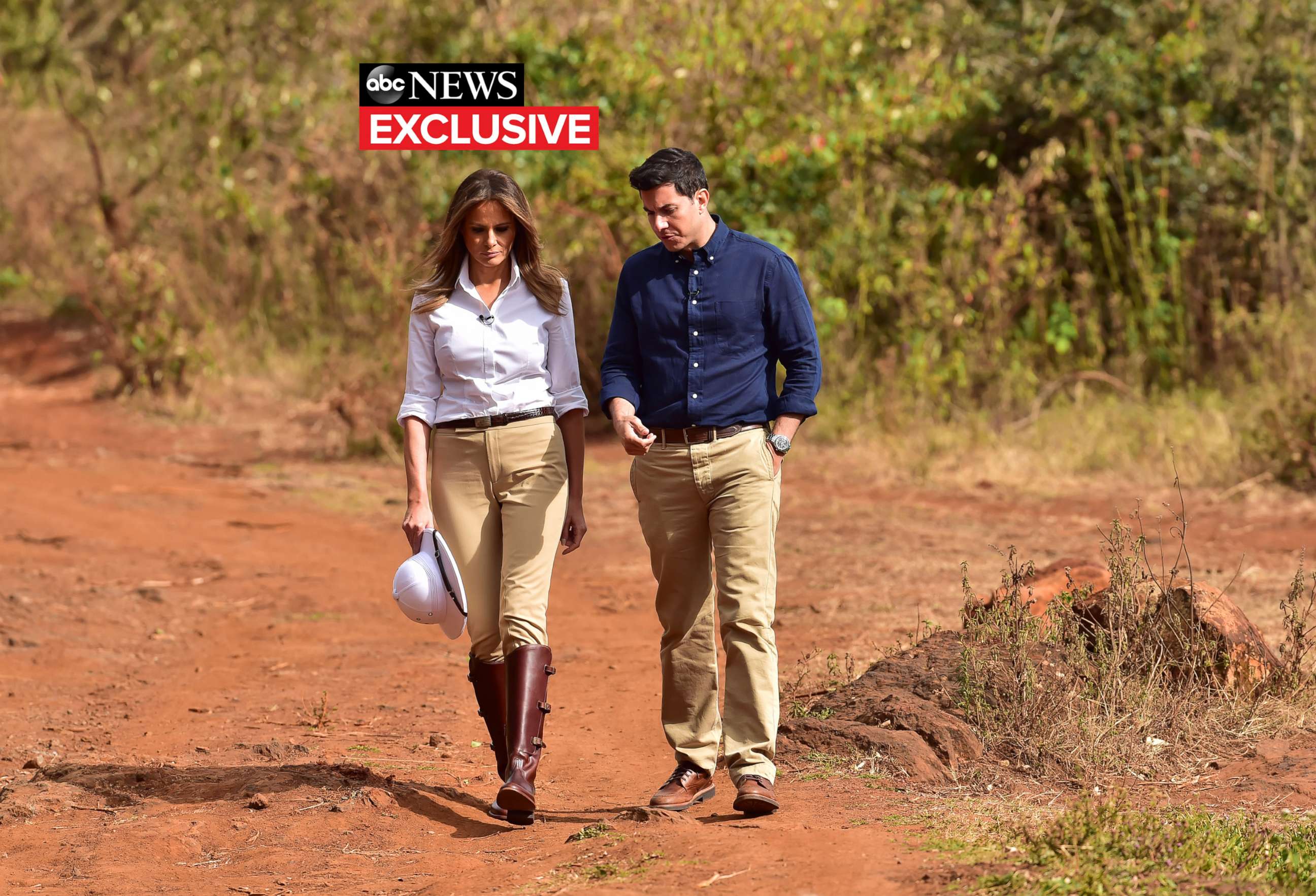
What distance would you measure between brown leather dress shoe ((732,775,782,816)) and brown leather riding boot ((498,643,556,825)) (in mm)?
588

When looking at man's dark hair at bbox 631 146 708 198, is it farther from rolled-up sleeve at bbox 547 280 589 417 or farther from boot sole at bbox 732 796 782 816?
boot sole at bbox 732 796 782 816

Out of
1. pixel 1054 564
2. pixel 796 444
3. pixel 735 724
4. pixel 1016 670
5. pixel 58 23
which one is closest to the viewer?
pixel 735 724

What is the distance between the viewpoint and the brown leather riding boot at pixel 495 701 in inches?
177

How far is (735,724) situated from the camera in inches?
169

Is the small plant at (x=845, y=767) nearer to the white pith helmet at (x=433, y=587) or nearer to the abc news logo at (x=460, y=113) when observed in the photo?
the white pith helmet at (x=433, y=587)

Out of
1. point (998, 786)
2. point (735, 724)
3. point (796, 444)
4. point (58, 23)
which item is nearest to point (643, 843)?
point (735, 724)

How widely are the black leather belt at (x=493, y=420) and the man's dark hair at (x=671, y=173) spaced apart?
719 millimetres

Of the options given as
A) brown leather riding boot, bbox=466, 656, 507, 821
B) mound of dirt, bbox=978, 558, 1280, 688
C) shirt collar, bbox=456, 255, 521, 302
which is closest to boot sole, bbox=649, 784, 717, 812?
brown leather riding boot, bbox=466, 656, 507, 821

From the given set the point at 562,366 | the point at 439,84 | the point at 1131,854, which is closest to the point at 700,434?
the point at 562,366

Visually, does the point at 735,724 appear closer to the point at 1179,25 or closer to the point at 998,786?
the point at 998,786

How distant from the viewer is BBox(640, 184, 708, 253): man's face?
4105 mm

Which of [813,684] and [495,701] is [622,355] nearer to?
[495,701]

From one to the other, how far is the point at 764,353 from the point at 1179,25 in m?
9.01

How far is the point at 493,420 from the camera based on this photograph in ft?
14.3
